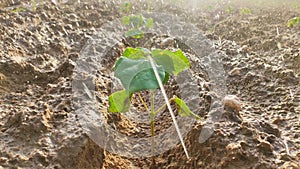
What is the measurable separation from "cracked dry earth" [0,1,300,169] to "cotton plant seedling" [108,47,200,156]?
0.15 metres

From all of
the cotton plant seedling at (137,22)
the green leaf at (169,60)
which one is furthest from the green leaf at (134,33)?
the green leaf at (169,60)

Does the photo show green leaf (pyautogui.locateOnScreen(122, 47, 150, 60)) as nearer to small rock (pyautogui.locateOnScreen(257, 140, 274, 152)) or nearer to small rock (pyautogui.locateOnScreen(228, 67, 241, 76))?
small rock (pyautogui.locateOnScreen(257, 140, 274, 152))

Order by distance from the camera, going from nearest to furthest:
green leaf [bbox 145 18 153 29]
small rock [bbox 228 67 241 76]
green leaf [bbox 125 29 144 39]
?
small rock [bbox 228 67 241 76] → green leaf [bbox 125 29 144 39] → green leaf [bbox 145 18 153 29]

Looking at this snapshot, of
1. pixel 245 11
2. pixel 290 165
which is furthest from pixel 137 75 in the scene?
pixel 245 11

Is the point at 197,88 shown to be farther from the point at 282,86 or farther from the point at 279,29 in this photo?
the point at 279,29

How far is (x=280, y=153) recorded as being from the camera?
2.86 ft

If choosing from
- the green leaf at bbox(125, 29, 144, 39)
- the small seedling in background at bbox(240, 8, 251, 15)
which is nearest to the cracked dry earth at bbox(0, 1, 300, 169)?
the green leaf at bbox(125, 29, 144, 39)

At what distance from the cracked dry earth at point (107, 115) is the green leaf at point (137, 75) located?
0.23 meters

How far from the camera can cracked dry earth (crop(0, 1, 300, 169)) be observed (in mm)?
843

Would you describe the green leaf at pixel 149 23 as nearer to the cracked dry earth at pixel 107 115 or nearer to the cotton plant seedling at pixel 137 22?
the cotton plant seedling at pixel 137 22

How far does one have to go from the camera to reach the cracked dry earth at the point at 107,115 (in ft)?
2.77

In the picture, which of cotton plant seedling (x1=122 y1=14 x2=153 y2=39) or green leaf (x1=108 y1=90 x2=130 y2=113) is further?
cotton plant seedling (x1=122 y1=14 x2=153 y2=39)

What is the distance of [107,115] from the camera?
44.2 inches

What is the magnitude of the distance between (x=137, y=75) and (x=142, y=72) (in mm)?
17
